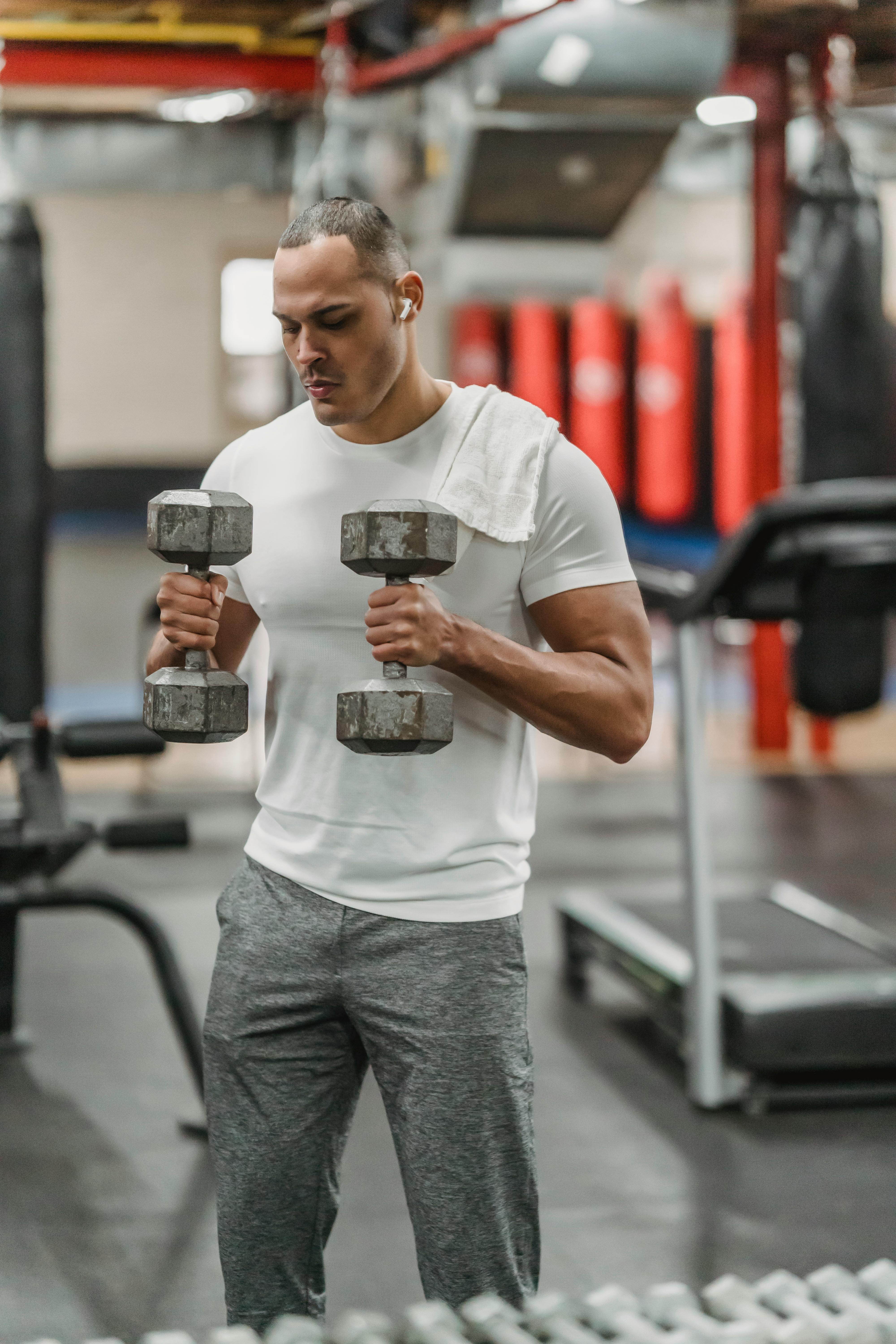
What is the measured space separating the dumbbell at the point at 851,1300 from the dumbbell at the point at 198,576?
25.0 inches

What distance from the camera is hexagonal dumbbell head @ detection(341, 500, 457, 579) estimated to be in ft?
3.56

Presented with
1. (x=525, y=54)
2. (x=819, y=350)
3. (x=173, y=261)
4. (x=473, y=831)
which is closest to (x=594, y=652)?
(x=473, y=831)

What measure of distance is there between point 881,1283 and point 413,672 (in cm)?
62

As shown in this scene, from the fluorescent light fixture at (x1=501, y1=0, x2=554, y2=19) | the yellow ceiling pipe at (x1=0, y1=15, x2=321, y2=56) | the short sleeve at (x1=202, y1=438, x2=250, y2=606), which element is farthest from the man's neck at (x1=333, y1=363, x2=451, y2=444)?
the fluorescent light fixture at (x1=501, y1=0, x2=554, y2=19)

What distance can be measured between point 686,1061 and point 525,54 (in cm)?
301

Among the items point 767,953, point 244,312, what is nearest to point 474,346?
point 244,312

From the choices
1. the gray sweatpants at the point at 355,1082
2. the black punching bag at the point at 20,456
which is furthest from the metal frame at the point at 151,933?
the gray sweatpants at the point at 355,1082

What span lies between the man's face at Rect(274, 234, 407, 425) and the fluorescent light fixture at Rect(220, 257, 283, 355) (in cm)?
743

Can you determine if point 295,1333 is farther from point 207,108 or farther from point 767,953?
point 207,108

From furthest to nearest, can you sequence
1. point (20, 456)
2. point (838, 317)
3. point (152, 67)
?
point (152, 67) → point (838, 317) → point (20, 456)

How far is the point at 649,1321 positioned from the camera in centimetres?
109

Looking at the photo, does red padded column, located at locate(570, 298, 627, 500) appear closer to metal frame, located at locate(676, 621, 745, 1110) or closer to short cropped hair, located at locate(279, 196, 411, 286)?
metal frame, located at locate(676, 621, 745, 1110)

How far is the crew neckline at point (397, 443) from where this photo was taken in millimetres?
1280

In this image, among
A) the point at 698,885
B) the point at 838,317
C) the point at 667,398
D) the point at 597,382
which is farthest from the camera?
the point at 597,382
